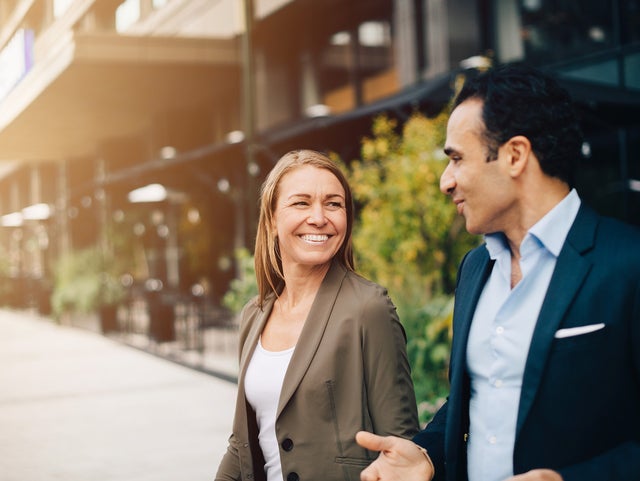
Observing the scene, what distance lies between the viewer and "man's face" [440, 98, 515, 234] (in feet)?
6.81

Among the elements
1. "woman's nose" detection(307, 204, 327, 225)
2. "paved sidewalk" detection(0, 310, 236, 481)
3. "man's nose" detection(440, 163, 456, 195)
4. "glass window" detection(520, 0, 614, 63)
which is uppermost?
"glass window" detection(520, 0, 614, 63)

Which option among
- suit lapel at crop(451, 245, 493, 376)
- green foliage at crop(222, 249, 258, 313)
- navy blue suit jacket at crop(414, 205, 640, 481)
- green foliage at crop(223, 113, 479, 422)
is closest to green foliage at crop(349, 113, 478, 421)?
green foliage at crop(223, 113, 479, 422)

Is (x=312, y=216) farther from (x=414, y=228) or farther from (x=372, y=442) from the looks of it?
(x=414, y=228)

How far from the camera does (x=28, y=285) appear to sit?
2931 centimetres

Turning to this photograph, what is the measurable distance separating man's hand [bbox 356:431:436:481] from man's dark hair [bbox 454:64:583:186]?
0.86m

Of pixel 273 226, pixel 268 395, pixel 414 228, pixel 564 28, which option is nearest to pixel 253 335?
pixel 268 395

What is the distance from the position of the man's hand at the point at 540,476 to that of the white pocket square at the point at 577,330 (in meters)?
0.31

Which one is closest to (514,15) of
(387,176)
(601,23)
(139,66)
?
(601,23)

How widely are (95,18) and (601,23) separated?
41.3 ft

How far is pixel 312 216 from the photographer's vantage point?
9.05 ft

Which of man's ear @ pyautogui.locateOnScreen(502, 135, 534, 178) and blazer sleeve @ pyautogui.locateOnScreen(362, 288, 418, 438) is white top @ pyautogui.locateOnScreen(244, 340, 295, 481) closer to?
blazer sleeve @ pyautogui.locateOnScreen(362, 288, 418, 438)

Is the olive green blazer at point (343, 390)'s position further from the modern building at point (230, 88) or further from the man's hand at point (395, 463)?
the modern building at point (230, 88)

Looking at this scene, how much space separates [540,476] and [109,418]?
8070 mm

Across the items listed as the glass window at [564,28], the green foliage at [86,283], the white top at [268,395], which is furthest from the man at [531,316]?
the green foliage at [86,283]
